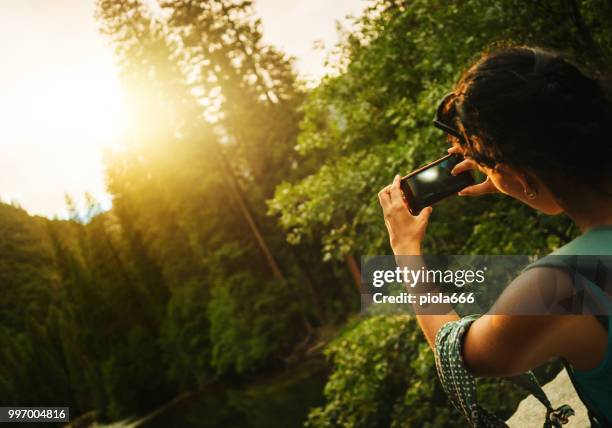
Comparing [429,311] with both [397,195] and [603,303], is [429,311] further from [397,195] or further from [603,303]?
[603,303]

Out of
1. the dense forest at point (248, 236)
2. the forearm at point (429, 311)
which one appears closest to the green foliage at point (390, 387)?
the dense forest at point (248, 236)

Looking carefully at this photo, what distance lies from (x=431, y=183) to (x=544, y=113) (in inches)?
19.4

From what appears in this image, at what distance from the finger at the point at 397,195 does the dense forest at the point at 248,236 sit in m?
4.35

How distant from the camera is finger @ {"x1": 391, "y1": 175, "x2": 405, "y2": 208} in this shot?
1442 millimetres

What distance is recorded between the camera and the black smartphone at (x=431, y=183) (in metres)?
1.44

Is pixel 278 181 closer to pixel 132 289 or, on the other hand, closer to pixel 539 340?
pixel 132 289

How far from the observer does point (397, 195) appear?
1459mm

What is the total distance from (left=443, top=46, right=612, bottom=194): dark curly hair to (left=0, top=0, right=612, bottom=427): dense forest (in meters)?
4.69

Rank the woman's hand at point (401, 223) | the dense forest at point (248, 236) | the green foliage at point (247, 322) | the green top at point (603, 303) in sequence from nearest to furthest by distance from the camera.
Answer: the green top at point (603, 303), the woman's hand at point (401, 223), the dense forest at point (248, 236), the green foliage at point (247, 322)

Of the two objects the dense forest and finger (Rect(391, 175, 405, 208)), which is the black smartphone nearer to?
finger (Rect(391, 175, 405, 208))

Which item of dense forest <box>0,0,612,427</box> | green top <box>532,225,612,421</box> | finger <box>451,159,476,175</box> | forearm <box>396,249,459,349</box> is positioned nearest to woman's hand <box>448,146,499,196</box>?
finger <box>451,159,476,175</box>

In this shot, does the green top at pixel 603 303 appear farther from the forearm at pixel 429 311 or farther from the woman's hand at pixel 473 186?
the woman's hand at pixel 473 186

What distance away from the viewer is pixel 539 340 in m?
0.93

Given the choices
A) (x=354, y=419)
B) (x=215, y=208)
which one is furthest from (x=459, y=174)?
(x=215, y=208)
